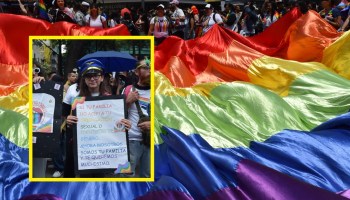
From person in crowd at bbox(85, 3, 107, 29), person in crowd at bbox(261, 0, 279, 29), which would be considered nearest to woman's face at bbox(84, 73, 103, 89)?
person in crowd at bbox(85, 3, 107, 29)

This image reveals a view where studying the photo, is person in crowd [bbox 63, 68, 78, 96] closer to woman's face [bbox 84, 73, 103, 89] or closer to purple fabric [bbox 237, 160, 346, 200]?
woman's face [bbox 84, 73, 103, 89]

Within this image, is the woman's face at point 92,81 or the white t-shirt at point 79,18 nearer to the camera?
the woman's face at point 92,81

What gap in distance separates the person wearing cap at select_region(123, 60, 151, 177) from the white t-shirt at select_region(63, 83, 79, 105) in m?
0.20

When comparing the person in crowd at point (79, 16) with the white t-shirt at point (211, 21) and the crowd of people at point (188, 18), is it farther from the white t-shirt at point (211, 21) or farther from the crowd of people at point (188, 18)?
the white t-shirt at point (211, 21)

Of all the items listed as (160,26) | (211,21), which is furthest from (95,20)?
(211,21)

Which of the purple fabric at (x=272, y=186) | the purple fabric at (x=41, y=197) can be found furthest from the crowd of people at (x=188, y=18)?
the purple fabric at (x=41, y=197)

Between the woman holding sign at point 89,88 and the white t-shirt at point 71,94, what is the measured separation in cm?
2

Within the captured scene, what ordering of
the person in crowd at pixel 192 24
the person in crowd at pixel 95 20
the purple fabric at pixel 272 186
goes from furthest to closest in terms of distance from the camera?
the person in crowd at pixel 192 24 < the person in crowd at pixel 95 20 < the purple fabric at pixel 272 186

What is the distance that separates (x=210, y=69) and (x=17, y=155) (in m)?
2.31

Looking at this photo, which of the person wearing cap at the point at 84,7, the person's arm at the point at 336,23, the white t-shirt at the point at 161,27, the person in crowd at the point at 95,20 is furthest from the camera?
the person wearing cap at the point at 84,7

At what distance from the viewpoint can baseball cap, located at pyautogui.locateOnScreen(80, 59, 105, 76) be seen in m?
1.92

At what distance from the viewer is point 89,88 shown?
1.90 metres

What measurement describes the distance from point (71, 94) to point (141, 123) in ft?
0.98

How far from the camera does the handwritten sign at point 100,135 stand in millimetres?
1770
